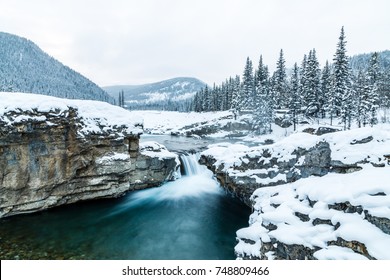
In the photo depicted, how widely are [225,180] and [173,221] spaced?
476 cm

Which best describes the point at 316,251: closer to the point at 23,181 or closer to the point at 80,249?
the point at 80,249

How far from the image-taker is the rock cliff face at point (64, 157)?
48.0ft

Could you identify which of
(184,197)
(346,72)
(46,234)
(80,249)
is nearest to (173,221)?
(184,197)

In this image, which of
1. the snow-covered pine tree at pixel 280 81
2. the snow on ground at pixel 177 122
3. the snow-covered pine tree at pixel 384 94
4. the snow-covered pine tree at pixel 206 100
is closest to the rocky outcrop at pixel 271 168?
the snow on ground at pixel 177 122

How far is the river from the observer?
11938 millimetres

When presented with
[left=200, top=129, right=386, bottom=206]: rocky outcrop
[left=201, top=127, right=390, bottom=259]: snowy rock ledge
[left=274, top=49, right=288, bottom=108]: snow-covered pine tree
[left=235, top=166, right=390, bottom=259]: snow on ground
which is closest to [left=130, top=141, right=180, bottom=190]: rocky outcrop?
[left=200, top=129, right=386, bottom=206]: rocky outcrop

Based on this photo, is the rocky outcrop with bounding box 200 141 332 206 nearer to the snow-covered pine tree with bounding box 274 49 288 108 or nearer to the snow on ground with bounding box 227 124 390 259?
the snow on ground with bounding box 227 124 390 259

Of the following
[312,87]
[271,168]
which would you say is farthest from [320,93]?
[271,168]

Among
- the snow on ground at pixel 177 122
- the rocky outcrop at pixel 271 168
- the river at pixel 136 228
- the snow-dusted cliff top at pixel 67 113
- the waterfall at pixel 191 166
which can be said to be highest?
the snow on ground at pixel 177 122

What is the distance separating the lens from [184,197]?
1962 centimetres

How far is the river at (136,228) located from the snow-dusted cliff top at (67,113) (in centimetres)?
564

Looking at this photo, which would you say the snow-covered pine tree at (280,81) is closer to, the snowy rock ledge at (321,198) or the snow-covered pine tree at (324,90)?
the snow-covered pine tree at (324,90)

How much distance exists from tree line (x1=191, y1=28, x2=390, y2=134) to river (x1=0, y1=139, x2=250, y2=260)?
32653mm

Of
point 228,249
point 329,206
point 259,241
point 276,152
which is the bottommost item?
point 228,249
